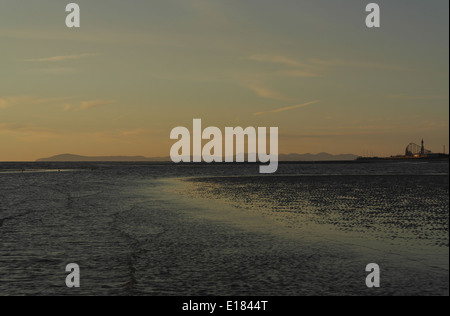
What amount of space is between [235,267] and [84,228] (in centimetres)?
1356

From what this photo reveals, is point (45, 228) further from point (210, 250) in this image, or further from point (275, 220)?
point (275, 220)

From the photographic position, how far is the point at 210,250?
2027 cm

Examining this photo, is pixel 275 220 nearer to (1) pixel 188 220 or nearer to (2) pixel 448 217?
(1) pixel 188 220

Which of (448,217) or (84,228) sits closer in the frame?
(84,228)

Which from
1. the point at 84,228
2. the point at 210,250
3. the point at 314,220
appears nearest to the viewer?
the point at 210,250
